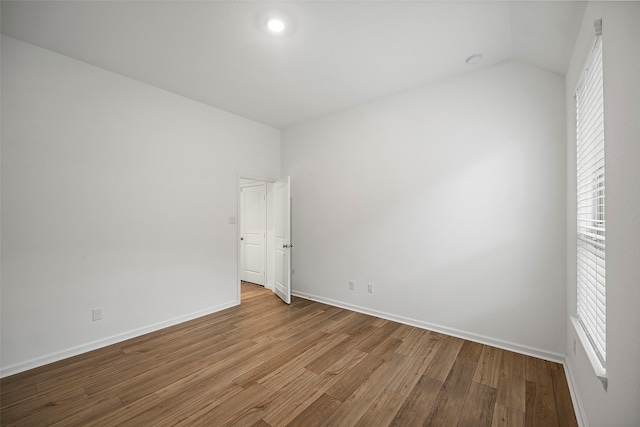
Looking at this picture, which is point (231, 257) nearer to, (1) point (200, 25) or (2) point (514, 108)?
(1) point (200, 25)

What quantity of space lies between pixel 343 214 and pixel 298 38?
243 centimetres

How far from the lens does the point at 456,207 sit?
3141 millimetres

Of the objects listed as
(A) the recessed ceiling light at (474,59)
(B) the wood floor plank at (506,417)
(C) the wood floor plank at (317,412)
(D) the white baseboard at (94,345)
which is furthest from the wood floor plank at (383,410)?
(A) the recessed ceiling light at (474,59)

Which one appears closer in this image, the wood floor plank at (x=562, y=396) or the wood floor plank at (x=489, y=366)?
the wood floor plank at (x=562, y=396)

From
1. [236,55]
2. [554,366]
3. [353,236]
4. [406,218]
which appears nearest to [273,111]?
[236,55]

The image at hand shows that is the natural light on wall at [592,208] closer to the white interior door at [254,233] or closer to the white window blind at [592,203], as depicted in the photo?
the white window blind at [592,203]

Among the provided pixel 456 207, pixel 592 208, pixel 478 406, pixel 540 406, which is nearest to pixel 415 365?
pixel 478 406

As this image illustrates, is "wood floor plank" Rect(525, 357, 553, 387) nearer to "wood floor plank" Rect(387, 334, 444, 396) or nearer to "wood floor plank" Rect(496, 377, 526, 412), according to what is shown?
"wood floor plank" Rect(496, 377, 526, 412)

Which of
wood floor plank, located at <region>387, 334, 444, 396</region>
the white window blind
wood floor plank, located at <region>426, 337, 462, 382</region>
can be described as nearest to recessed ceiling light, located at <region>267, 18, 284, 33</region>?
the white window blind

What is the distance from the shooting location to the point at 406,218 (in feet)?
11.6

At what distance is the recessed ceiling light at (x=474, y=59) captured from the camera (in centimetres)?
276

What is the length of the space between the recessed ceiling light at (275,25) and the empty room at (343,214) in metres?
0.03

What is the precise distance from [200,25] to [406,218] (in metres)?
3.03

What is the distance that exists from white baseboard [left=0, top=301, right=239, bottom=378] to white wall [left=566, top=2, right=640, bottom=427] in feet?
13.2
